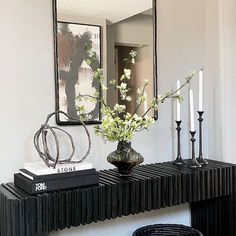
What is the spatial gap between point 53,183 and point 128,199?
39 cm

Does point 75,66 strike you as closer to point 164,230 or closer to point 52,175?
point 52,175

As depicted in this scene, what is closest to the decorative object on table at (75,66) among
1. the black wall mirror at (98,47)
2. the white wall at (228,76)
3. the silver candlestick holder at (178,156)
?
the black wall mirror at (98,47)

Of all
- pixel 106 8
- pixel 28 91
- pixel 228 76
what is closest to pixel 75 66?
pixel 28 91

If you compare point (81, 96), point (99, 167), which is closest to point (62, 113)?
point (81, 96)

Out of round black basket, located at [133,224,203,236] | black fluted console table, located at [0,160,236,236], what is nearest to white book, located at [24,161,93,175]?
black fluted console table, located at [0,160,236,236]

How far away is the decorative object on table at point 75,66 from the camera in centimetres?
199

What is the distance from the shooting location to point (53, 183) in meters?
1.61

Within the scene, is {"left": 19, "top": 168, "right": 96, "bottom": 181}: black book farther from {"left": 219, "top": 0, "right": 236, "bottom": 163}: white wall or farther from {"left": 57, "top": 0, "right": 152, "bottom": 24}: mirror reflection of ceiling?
{"left": 219, "top": 0, "right": 236, "bottom": 163}: white wall

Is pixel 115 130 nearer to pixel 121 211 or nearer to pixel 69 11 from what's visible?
pixel 121 211

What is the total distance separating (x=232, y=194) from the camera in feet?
7.19

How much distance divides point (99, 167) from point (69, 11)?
→ 93 centimetres

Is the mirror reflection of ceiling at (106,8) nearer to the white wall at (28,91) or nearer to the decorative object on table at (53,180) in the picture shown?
the white wall at (28,91)

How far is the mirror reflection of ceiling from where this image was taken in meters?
2.02

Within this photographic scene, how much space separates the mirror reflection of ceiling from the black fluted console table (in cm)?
93
